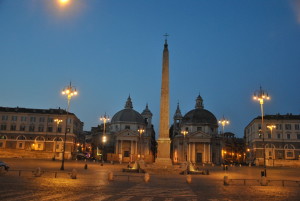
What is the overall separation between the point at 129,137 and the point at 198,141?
18.9 m

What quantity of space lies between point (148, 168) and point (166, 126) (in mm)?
4910

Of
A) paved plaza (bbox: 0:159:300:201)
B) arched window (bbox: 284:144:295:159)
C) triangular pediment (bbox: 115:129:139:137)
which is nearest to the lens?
paved plaza (bbox: 0:159:300:201)

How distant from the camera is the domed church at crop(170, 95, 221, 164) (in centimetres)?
8562

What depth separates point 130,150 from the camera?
88125mm

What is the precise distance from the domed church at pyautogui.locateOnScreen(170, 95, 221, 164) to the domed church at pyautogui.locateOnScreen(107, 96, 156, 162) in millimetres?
9130

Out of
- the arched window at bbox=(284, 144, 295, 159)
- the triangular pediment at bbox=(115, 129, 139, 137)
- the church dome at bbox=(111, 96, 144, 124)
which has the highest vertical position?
the church dome at bbox=(111, 96, 144, 124)

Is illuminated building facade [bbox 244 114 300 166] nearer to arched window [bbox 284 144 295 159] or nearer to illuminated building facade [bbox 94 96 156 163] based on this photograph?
arched window [bbox 284 144 295 159]

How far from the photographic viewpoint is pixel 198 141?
8538 centimetres

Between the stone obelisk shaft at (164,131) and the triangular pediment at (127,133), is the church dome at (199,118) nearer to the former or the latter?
the triangular pediment at (127,133)

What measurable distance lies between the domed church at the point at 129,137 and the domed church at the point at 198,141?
359 inches

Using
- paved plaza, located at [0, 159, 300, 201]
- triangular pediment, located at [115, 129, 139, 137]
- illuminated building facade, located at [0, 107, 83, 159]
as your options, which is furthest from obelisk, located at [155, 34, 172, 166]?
triangular pediment, located at [115, 129, 139, 137]

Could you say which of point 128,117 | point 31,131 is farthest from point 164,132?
point 128,117

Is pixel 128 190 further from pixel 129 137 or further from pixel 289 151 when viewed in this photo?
pixel 129 137

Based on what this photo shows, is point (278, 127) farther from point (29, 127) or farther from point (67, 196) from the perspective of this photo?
point (67, 196)
